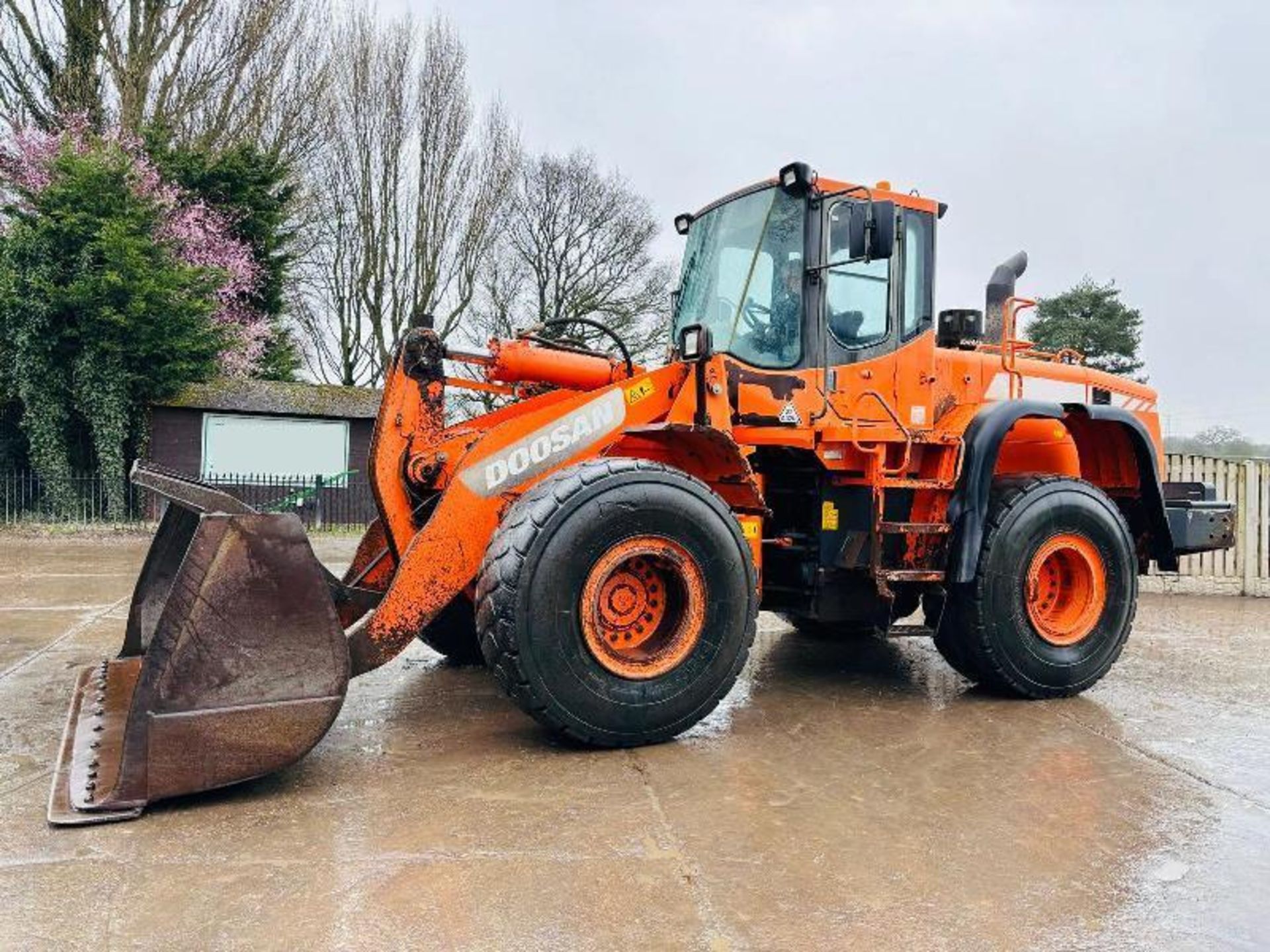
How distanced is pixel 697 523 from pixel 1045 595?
2.50 m

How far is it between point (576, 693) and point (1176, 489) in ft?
16.3

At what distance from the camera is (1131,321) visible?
122 ft

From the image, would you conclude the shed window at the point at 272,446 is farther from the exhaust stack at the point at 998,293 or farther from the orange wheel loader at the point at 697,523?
the exhaust stack at the point at 998,293

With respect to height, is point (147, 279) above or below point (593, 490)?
above

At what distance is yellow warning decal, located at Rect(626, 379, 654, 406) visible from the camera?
15.6ft

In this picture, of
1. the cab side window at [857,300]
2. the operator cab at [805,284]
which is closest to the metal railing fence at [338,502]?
the operator cab at [805,284]

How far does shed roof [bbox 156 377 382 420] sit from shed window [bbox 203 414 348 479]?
0.21m

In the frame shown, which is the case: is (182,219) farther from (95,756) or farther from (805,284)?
(95,756)

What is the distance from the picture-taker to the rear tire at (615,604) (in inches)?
154

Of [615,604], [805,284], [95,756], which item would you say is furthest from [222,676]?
[805,284]

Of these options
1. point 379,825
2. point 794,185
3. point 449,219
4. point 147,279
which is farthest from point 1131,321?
point 379,825

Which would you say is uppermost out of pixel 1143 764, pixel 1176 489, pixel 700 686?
pixel 1176 489

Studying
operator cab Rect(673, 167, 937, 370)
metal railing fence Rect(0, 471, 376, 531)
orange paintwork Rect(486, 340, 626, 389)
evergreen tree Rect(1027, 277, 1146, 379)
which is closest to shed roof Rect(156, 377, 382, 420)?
metal railing fence Rect(0, 471, 376, 531)

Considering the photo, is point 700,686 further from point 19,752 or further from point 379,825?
A: point 19,752
